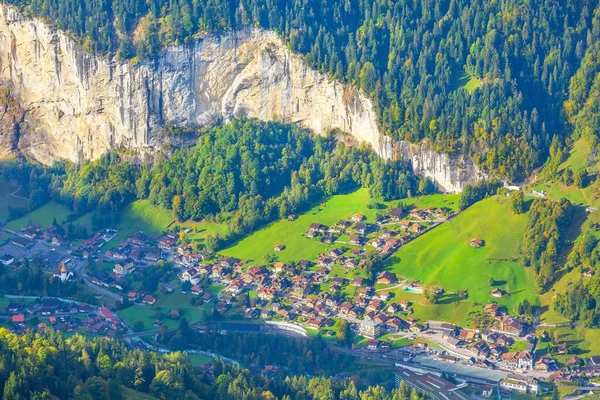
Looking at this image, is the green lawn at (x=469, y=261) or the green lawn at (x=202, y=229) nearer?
the green lawn at (x=469, y=261)

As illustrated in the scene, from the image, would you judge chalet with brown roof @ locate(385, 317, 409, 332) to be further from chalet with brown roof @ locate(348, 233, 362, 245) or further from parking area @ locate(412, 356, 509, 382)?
chalet with brown roof @ locate(348, 233, 362, 245)

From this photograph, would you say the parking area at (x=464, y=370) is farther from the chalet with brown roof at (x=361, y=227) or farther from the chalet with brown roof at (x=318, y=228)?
the chalet with brown roof at (x=318, y=228)

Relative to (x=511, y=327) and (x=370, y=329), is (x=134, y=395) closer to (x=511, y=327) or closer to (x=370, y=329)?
(x=370, y=329)

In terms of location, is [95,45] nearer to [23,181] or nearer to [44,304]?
[23,181]

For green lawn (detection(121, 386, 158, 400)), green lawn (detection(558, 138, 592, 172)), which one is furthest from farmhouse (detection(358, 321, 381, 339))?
green lawn (detection(558, 138, 592, 172))

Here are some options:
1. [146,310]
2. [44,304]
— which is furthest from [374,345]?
[44,304]

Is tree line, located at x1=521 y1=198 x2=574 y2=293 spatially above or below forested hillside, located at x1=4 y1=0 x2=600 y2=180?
below

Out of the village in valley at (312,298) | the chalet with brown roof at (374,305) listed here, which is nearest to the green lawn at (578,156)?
the village in valley at (312,298)
